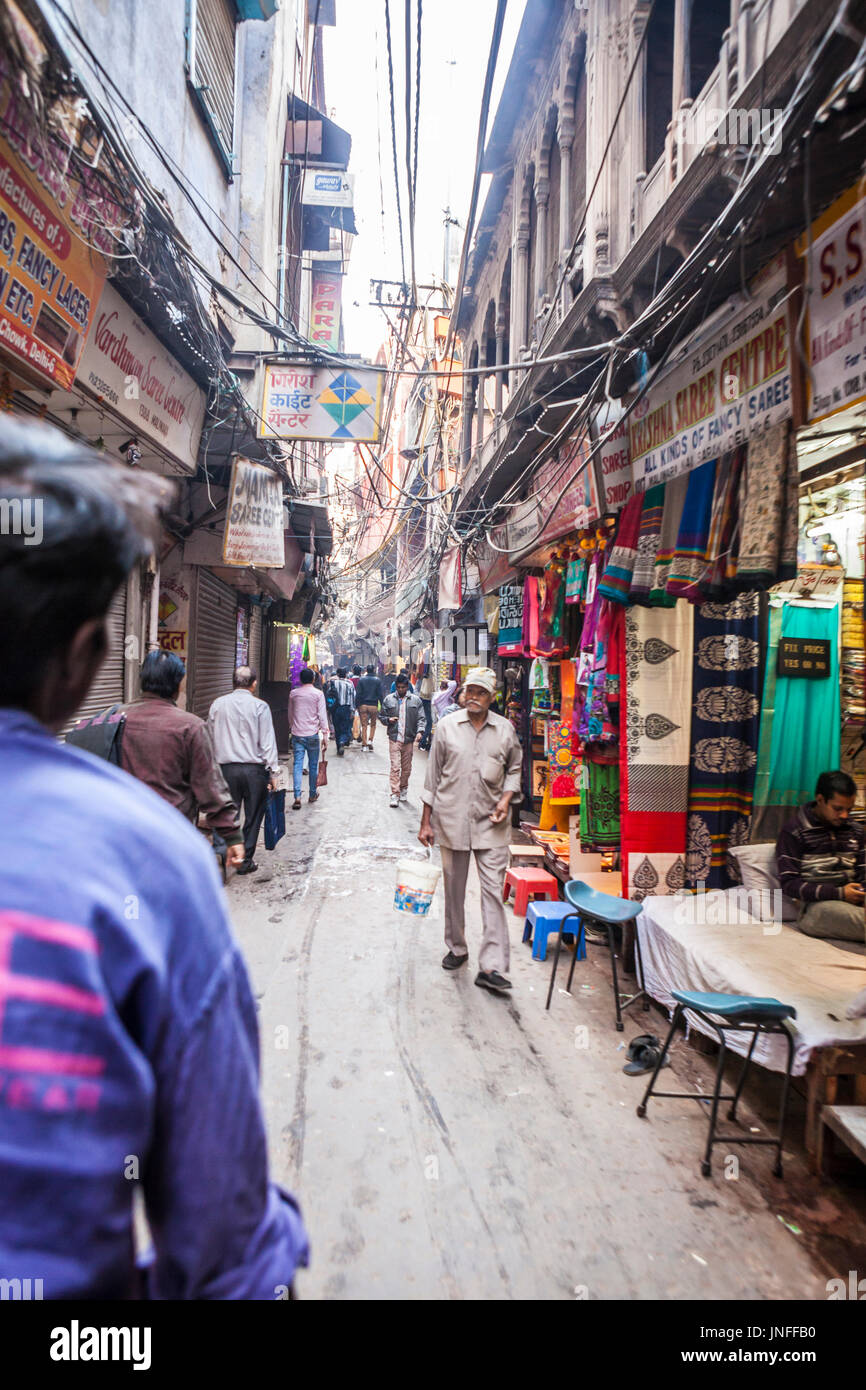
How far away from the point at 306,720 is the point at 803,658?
264 inches

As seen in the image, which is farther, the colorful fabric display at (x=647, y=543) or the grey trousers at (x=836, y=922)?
the colorful fabric display at (x=647, y=543)

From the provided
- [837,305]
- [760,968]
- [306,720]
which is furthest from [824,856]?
[306,720]

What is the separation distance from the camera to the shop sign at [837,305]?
2836mm

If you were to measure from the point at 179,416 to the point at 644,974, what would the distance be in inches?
243

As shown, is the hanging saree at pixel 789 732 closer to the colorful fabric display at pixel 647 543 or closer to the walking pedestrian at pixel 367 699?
the colorful fabric display at pixel 647 543

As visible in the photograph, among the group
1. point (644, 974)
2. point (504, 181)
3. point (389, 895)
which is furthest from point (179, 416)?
point (504, 181)

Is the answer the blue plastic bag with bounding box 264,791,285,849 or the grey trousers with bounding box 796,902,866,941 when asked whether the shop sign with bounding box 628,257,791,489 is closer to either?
the grey trousers with bounding box 796,902,866,941

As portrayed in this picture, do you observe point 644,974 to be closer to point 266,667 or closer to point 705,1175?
point 705,1175

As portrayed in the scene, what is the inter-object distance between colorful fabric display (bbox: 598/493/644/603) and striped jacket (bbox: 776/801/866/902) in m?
2.00

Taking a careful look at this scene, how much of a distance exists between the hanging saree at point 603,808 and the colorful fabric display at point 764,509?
101 inches

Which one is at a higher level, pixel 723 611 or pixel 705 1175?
pixel 723 611

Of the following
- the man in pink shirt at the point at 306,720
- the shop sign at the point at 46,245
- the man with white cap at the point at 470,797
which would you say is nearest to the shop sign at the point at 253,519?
the man in pink shirt at the point at 306,720

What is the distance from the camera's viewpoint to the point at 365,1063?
3842 millimetres

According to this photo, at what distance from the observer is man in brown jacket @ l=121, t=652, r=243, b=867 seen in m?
4.36
